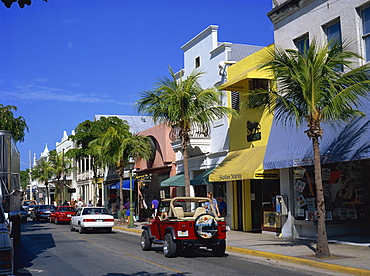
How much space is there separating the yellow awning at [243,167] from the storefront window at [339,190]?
138cm

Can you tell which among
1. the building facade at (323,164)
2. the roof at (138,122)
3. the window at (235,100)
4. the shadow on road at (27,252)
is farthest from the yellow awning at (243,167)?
the roof at (138,122)

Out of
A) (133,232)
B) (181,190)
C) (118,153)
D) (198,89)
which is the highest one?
(198,89)

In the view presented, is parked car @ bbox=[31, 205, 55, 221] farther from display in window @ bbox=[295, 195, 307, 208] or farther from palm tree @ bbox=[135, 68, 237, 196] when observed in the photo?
display in window @ bbox=[295, 195, 307, 208]

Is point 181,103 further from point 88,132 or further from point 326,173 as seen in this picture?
point 88,132

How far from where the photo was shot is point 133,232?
2516 centimetres

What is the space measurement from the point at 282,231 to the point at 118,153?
14.5m

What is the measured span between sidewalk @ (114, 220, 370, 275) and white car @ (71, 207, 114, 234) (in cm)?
752

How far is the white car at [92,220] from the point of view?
2366 centimetres

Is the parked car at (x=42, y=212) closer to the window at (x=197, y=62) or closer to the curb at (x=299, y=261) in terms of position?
the window at (x=197, y=62)

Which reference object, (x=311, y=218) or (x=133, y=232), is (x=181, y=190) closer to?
(x=133, y=232)

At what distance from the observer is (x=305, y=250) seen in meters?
14.1

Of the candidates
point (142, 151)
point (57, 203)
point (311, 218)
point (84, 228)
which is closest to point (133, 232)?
point (84, 228)

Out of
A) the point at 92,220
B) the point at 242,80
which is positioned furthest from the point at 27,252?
the point at 242,80

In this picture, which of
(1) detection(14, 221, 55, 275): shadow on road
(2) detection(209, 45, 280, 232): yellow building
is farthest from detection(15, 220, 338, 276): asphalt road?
(2) detection(209, 45, 280, 232): yellow building
